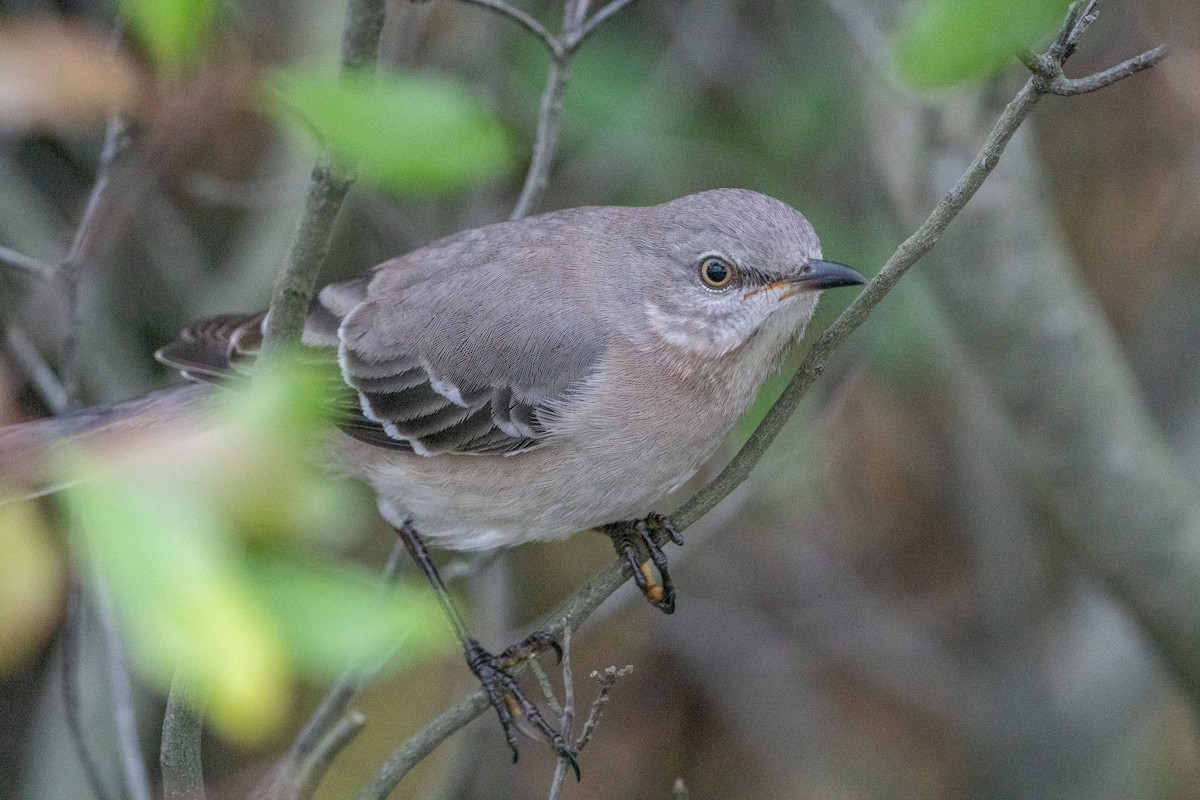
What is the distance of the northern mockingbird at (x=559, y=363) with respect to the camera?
3.25m

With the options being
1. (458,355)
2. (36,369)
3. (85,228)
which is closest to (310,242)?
(85,228)

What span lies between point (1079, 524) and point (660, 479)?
1.89 metres

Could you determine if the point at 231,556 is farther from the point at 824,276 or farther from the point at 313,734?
the point at 313,734

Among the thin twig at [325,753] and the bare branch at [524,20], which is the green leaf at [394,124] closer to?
the bare branch at [524,20]

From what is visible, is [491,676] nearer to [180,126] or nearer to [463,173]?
[180,126]

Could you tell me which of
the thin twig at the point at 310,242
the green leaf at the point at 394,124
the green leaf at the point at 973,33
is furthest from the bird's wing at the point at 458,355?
the green leaf at the point at 973,33

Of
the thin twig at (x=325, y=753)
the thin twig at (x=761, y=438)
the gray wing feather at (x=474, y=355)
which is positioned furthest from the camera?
the gray wing feather at (x=474, y=355)

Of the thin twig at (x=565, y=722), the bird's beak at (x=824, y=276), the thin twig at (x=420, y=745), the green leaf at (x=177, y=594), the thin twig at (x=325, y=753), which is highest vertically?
the bird's beak at (x=824, y=276)

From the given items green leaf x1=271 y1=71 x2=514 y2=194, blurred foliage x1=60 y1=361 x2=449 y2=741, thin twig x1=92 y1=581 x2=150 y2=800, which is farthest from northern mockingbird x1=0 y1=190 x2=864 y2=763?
blurred foliage x1=60 y1=361 x2=449 y2=741

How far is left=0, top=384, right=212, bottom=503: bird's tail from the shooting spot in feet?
5.68

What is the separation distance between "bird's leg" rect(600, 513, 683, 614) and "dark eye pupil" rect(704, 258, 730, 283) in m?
0.66

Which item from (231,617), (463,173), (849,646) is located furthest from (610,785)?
(231,617)

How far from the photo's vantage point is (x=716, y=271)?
329 centimetres

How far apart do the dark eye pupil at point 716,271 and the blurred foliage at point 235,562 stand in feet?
6.50
